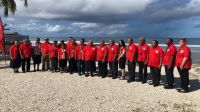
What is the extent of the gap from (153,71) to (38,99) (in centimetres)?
508

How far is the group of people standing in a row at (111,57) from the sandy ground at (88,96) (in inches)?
23.9

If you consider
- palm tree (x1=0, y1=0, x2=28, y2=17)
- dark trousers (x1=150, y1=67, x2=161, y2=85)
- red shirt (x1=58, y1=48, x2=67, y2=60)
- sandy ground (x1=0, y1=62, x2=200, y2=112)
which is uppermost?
palm tree (x1=0, y1=0, x2=28, y2=17)

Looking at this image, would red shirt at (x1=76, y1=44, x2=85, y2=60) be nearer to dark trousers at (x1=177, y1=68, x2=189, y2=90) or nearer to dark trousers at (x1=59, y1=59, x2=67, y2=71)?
dark trousers at (x1=59, y1=59, x2=67, y2=71)

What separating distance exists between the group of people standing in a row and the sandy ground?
0.61 meters

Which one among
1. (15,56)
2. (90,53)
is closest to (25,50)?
(15,56)

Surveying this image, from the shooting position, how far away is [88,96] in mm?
12258

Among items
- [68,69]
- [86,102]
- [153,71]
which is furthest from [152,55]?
[68,69]

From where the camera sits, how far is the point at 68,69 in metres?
18.7

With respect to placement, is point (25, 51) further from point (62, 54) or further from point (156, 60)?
point (156, 60)

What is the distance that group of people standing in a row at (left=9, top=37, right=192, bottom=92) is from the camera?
13.5 meters

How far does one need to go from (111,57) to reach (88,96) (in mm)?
4462

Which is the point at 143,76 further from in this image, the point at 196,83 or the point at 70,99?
the point at 70,99

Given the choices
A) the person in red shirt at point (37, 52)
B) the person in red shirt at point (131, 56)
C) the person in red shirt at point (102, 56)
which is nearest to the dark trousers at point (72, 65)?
the person in red shirt at point (102, 56)

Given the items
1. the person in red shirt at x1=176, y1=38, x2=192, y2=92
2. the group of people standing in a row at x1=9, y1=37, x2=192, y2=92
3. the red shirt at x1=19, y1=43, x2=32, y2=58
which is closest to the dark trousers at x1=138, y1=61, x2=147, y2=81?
the group of people standing in a row at x1=9, y1=37, x2=192, y2=92
